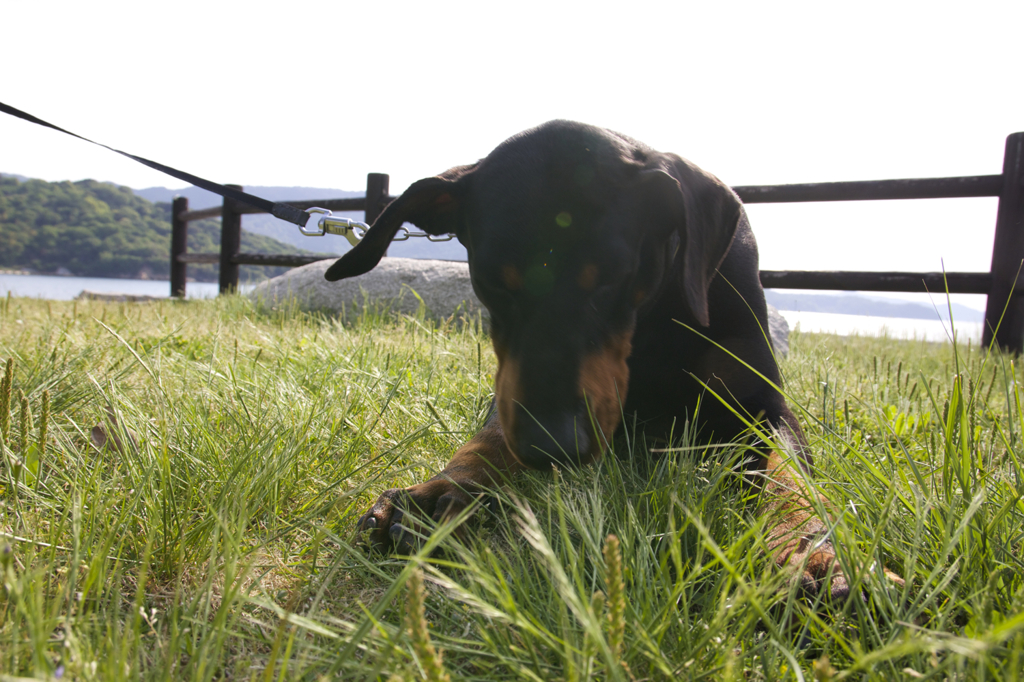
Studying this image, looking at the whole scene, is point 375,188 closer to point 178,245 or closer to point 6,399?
point 178,245

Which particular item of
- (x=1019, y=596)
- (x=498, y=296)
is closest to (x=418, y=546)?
(x=498, y=296)

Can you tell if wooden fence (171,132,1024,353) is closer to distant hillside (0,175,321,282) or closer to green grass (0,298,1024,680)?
green grass (0,298,1024,680)

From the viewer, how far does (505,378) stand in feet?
5.64

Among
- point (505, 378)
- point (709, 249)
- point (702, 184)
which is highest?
point (702, 184)

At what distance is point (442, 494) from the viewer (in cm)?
171

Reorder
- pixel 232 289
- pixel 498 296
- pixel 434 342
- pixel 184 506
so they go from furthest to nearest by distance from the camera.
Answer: pixel 232 289 < pixel 434 342 < pixel 498 296 < pixel 184 506

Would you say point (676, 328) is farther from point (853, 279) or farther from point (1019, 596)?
point (853, 279)

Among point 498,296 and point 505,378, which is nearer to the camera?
point 505,378

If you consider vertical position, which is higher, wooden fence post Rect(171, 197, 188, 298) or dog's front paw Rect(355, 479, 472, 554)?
wooden fence post Rect(171, 197, 188, 298)

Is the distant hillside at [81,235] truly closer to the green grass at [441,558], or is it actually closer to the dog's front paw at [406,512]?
the green grass at [441,558]

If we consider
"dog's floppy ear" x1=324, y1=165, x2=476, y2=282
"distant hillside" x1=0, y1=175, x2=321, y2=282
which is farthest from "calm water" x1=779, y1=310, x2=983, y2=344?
"distant hillside" x1=0, y1=175, x2=321, y2=282

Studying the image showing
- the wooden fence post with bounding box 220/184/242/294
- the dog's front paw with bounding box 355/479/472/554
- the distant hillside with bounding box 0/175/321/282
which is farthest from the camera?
the distant hillside with bounding box 0/175/321/282

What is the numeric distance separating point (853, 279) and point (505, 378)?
5.86m

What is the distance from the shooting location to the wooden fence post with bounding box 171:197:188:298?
40.8 ft
